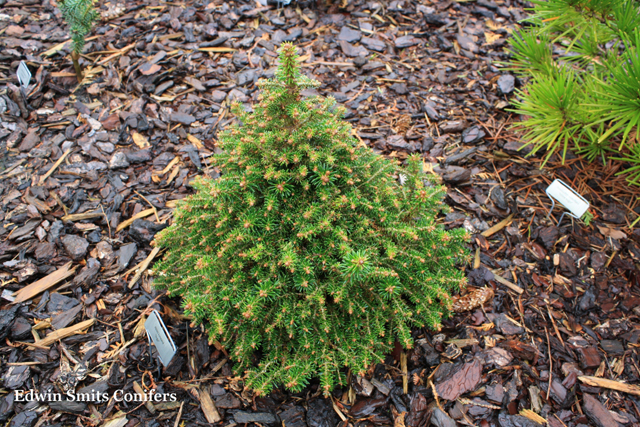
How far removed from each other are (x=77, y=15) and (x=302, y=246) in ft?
11.5

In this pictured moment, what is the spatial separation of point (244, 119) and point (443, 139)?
224cm

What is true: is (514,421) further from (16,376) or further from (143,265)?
(16,376)

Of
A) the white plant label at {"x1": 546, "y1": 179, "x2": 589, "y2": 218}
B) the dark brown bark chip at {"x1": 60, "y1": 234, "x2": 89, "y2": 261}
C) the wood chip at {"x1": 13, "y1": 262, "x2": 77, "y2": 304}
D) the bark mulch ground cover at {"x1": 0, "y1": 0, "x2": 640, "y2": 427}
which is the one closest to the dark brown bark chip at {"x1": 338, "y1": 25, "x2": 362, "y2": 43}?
the bark mulch ground cover at {"x1": 0, "y1": 0, "x2": 640, "y2": 427}

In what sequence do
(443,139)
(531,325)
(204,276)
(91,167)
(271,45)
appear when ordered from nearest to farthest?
1. (204,276)
2. (531,325)
3. (91,167)
4. (443,139)
5. (271,45)

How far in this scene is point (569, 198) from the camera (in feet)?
9.51

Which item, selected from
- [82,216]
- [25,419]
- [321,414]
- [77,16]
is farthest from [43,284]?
[77,16]

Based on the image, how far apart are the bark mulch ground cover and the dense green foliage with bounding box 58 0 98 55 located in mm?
478

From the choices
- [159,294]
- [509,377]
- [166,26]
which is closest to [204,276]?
[159,294]

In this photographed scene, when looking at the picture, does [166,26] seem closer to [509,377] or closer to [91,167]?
[91,167]

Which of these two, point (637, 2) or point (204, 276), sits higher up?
point (637, 2)

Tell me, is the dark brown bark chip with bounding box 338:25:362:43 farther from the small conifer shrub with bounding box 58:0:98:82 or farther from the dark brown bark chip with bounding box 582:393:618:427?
the dark brown bark chip with bounding box 582:393:618:427

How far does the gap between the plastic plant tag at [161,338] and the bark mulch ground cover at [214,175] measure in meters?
0.21

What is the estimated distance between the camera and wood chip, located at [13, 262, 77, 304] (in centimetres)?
286

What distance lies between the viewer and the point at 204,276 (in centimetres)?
230
